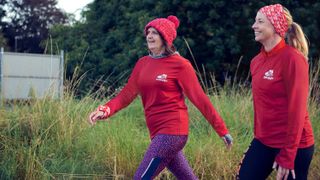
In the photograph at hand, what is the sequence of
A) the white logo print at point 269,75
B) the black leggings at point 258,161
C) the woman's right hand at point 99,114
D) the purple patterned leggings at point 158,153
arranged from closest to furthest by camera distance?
the white logo print at point 269,75, the black leggings at point 258,161, the purple patterned leggings at point 158,153, the woman's right hand at point 99,114

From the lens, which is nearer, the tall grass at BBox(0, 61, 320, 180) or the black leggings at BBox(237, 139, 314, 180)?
the black leggings at BBox(237, 139, 314, 180)

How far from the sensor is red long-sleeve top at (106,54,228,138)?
195 inches

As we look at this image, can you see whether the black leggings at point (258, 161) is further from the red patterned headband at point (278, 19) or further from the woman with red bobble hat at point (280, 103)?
the red patterned headband at point (278, 19)

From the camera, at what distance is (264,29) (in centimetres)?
441

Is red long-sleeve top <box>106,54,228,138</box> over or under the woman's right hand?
over

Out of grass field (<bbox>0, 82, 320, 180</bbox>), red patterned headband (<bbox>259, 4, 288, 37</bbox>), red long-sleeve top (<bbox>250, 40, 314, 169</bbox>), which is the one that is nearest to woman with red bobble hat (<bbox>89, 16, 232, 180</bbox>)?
red long-sleeve top (<bbox>250, 40, 314, 169</bbox>)

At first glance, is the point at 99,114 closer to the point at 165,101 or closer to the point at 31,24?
the point at 165,101

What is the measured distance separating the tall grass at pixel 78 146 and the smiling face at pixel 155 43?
6.54 feet

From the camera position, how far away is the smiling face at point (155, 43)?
511cm

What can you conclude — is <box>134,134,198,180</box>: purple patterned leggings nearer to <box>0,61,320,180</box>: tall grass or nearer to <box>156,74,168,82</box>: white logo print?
<box>156,74,168,82</box>: white logo print

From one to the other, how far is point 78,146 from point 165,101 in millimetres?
2666

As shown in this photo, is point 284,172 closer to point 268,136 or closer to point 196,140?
point 268,136

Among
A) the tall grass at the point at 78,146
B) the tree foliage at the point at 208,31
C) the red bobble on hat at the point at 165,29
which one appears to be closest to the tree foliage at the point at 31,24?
the tree foliage at the point at 208,31

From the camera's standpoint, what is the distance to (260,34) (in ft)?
14.5
